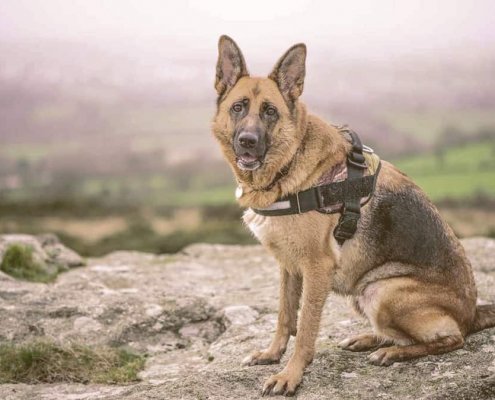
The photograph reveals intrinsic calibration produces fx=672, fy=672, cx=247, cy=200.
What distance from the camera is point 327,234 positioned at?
6094mm

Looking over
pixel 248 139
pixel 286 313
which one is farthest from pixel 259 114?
pixel 286 313

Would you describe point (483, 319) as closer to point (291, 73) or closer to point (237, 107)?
point (291, 73)

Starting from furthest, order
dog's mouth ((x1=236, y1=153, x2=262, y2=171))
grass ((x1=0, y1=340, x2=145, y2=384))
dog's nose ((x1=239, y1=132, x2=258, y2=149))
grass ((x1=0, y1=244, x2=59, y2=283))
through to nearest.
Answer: grass ((x1=0, y1=244, x2=59, y2=283)) → grass ((x1=0, y1=340, x2=145, y2=384)) → dog's mouth ((x1=236, y1=153, x2=262, y2=171)) → dog's nose ((x1=239, y1=132, x2=258, y2=149))

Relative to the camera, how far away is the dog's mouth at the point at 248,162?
6.03 metres

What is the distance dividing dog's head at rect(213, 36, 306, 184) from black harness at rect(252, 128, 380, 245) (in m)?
0.37

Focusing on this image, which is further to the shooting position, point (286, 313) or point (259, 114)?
point (286, 313)

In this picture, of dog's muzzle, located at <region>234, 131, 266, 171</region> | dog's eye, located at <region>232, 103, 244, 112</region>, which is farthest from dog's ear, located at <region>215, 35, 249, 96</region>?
dog's muzzle, located at <region>234, 131, 266, 171</region>

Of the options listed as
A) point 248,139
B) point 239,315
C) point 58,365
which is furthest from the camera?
point 239,315

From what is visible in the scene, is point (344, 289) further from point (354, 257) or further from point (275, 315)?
point (275, 315)

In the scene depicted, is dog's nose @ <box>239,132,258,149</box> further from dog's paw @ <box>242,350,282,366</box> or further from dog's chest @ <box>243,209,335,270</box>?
dog's paw @ <box>242,350,282,366</box>

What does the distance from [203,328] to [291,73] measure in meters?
3.50

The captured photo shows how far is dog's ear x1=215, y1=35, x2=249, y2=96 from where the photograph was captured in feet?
20.9

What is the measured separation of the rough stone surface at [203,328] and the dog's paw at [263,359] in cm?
14

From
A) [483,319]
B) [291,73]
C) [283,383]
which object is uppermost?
[291,73]
